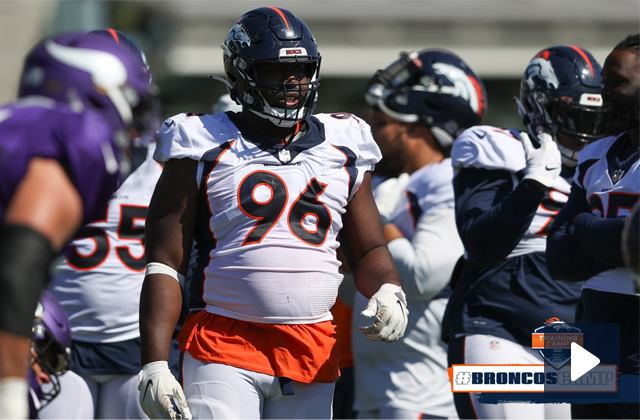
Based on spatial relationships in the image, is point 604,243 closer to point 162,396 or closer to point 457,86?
point 162,396

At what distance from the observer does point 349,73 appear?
56.8 ft

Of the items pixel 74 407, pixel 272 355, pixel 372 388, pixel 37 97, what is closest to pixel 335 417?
pixel 372 388

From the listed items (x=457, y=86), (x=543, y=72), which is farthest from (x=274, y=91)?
Result: (x=457, y=86)

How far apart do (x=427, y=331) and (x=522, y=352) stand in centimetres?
87

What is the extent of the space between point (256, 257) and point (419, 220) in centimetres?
177

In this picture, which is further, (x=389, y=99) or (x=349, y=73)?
(x=349, y=73)

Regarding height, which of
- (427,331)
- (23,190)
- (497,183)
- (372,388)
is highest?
(23,190)

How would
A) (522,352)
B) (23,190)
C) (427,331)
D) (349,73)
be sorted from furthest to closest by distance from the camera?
(349,73) < (427,331) < (522,352) < (23,190)

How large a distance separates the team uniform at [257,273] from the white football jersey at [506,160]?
1.04 metres

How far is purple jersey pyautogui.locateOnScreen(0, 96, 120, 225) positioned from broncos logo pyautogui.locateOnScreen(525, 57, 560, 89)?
2684 mm

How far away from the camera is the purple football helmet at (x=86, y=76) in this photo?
7.64ft

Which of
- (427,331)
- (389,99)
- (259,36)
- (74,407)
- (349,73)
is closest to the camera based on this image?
(259,36)

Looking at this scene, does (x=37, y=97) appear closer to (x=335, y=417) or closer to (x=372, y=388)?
(x=372, y=388)

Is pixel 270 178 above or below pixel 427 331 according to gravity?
above
